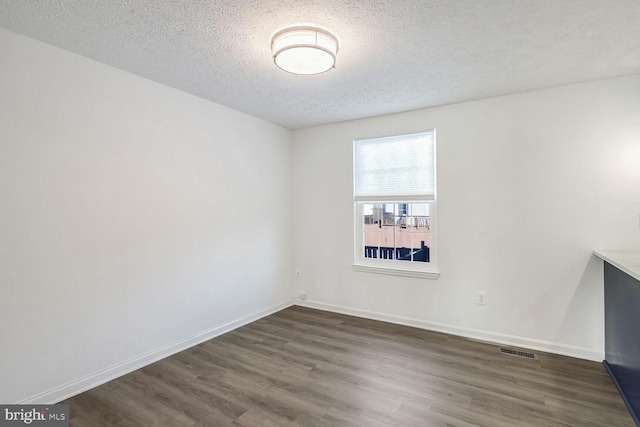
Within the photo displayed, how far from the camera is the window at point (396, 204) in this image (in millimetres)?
3684

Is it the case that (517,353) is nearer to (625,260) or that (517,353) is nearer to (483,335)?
(483,335)

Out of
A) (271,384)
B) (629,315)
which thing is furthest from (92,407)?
(629,315)

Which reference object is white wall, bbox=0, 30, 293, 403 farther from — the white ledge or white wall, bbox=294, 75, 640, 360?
the white ledge

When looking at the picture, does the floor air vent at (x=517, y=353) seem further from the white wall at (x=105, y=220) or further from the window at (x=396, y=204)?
the white wall at (x=105, y=220)

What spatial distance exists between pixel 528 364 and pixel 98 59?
4.38 metres

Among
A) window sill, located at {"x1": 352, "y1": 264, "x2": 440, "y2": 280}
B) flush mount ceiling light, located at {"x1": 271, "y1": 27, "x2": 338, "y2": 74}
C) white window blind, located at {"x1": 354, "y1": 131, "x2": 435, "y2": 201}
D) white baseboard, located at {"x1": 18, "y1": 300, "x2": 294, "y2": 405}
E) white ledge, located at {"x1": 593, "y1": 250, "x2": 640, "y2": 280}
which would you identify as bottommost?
white baseboard, located at {"x1": 18, "y1": 300, "x2": 294, "y2": 405}

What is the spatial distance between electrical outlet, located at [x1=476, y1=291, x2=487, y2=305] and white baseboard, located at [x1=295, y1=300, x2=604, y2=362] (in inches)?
11.8

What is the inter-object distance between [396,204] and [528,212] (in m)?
1.38

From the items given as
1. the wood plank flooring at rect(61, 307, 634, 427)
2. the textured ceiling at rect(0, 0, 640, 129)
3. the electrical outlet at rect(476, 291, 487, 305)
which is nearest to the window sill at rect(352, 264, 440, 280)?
the electrical outlet at rect(476, 291, 487, 305)

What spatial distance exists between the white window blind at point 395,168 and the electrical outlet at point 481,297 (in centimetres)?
113

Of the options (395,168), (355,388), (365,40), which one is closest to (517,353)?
(355,388)

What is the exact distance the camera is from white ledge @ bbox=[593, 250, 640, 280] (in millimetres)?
1920

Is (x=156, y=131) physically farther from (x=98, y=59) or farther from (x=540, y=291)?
(x=540, y=291)

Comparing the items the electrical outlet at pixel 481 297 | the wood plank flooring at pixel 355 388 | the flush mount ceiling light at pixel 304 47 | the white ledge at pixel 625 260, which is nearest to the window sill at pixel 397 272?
the electrical outlet at pixel 481 297
